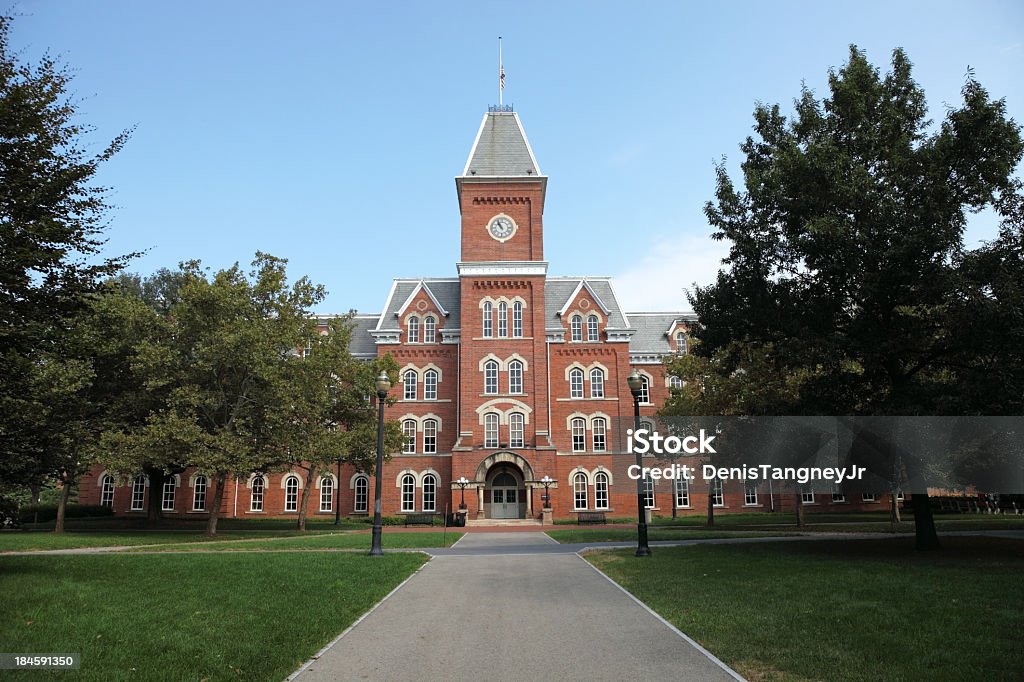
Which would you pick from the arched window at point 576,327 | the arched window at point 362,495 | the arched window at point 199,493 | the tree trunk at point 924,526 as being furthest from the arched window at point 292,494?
the tree trunk at point 924,526

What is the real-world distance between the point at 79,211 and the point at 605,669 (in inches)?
508

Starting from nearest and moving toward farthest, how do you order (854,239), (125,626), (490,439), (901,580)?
(125,626)
(901,580)
(854,239)
(490,439)

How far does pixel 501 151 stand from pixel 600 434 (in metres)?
22.0

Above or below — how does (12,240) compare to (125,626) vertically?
above

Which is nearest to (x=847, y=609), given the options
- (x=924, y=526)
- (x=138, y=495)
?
(x=924, y=526)

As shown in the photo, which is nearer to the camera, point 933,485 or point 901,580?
point 901,580

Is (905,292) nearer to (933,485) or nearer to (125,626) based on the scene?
(933,485)

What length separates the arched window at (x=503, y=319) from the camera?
153 ft

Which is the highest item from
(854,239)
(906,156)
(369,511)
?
(906,156)

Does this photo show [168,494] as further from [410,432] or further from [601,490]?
[601,490]

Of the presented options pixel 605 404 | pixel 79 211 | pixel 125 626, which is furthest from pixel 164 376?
pixel 605 404

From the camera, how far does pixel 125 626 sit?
8945 millimetres

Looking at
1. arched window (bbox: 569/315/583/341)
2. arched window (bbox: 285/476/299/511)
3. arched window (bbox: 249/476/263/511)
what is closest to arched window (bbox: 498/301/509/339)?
arched window (bbox: 569/315/583/341)

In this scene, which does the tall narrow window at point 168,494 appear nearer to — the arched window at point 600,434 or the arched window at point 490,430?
the arched window at point 490,430
